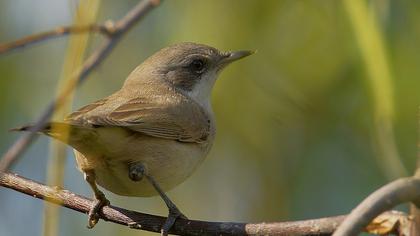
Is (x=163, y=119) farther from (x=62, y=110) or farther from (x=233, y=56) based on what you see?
(x=62, y=110)

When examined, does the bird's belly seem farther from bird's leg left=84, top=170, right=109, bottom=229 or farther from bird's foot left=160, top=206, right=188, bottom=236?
bird's foot left=160, top=206, right=188, bottom=236

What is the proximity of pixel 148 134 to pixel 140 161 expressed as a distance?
0.55 ft

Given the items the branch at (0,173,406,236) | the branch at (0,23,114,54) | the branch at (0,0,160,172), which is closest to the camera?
the branch at (0,0,160,172)

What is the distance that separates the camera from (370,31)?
2.40m

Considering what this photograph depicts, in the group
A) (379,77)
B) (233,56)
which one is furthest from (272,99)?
(379,77)

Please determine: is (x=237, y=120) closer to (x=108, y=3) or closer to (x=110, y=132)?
(x=110, y=132)

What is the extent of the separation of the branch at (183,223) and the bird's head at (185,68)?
142 cm

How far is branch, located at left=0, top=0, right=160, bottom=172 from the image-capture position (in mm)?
1345

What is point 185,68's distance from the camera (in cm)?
500

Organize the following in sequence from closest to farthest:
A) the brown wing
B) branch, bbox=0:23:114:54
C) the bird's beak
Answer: branch, bbox=0:23:114:54 < the brown wing < the bird's beak

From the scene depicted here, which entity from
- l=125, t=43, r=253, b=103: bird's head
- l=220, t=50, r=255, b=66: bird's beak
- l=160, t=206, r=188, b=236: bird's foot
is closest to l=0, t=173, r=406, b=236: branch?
l=160, t=206, r=188, b=236: bird's foot

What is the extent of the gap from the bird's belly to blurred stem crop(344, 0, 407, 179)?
1.55 meters

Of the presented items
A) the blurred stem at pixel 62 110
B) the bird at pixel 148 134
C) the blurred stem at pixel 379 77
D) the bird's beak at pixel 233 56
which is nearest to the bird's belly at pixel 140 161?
the bird at pixel 148 134

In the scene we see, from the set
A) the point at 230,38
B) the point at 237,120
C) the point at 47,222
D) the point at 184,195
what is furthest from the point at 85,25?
the point at 184,195
